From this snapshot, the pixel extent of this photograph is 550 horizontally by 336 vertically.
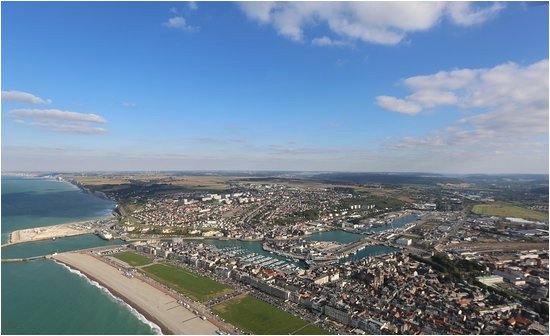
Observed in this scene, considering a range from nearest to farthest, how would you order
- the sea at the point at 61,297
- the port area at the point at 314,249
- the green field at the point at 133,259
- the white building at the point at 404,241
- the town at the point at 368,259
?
the sea at the point at 61,297
the town at the point at 368,259
the green field at the point at 133,259
the port area at the point at 314,249
the white building at the point at 404,241

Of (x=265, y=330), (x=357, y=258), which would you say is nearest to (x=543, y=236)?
(x=357, y=258)

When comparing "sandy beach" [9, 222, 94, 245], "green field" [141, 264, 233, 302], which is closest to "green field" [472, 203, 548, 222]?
"green field" [141, 264, 233, 302]

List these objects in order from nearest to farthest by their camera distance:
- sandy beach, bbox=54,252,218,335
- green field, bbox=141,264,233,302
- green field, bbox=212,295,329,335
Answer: green field, bbox=212,295,329,335, sandy beach, bbox=54,252,218,335, green field, bbox=141,264,233,302

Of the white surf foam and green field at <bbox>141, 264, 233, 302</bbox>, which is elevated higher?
green field at <bbox>141, 264, 233, 302</bbox>

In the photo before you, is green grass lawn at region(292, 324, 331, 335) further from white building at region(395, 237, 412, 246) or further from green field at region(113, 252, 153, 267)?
white building at region(395, 237, 412, 246)

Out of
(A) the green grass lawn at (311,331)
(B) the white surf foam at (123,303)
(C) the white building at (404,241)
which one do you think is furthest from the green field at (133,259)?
(C) the white building at (404,241)

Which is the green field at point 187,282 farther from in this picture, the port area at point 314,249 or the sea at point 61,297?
the port area at point 314,249

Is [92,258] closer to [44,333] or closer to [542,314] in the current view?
[44,333]
